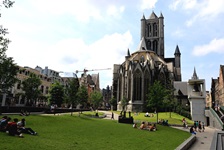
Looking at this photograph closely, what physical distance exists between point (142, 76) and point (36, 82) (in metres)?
37.9

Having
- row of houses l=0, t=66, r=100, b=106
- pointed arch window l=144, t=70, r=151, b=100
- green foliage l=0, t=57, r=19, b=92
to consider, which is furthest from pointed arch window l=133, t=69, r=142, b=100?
green foliage l=0, t=57, r=19, b=92

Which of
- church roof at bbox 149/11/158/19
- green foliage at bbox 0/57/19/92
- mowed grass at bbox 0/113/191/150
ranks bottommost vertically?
mowed grass at bbox 0/113/191/150

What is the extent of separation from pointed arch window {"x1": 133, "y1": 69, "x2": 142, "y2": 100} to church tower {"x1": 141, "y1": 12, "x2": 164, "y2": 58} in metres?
32.3

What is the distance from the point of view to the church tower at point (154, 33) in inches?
3778

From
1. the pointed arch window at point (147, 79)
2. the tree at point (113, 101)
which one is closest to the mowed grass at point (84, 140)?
the pointed arch window at point (147, 79)

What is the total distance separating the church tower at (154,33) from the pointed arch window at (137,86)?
3233 centimetres

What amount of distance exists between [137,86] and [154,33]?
4232 centimetres

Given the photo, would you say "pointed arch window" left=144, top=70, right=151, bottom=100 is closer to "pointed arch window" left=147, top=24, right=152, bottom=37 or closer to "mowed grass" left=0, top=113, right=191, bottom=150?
"pointed arch window" left=147, top=24, right=152, bottom=37

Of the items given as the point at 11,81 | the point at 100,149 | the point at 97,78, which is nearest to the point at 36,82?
the point at 11,81

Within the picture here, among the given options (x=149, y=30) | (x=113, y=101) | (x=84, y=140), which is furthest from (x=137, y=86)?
(x=84, y=140)

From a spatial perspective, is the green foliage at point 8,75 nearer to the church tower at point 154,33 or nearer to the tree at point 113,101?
the tree at point 113,101

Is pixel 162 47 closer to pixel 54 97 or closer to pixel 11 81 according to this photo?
pixel 54 97

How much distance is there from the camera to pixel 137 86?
67.7 metres

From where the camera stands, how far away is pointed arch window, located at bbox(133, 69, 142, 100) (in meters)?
66.9
